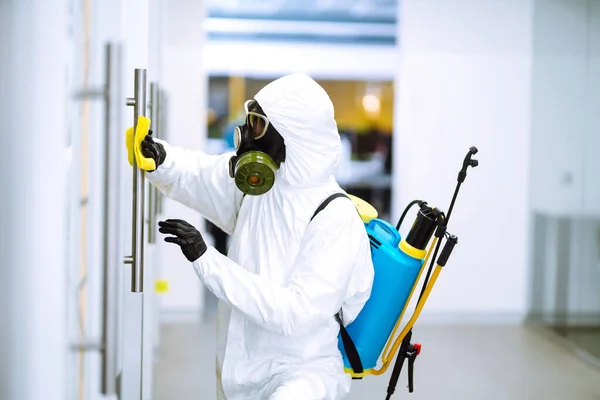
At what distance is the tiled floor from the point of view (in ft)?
12.5

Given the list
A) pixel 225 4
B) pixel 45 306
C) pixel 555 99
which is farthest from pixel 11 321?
pixel 225 4

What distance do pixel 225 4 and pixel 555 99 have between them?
3681mm

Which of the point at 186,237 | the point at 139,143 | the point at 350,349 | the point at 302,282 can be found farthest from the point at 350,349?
the point at 139,143

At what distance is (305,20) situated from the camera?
8.40m

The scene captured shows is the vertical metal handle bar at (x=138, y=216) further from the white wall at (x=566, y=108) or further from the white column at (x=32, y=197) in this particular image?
the white wall at (x=566, y=108)

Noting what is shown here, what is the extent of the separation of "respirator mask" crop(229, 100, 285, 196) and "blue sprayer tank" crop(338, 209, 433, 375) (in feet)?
1.33

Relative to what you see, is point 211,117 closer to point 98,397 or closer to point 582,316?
point 582,316

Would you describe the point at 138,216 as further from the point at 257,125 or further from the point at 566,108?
the point at 566,108

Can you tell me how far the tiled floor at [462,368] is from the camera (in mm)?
3809

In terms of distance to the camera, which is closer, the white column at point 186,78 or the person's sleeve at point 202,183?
the person's sleeve at point 202,183

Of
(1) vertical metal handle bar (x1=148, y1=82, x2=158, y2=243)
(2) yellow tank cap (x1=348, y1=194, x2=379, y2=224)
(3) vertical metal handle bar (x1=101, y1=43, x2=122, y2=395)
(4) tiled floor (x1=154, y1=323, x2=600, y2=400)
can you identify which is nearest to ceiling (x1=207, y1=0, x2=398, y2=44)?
(4) tiled floor (x1=154, y1=323, x2=600, y2=400)

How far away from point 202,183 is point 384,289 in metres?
0.65

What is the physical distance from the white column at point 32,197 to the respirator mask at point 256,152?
0.62m

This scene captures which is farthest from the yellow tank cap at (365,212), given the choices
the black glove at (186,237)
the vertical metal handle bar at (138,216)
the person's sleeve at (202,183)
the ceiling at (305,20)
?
the ceiling at (305,20)
